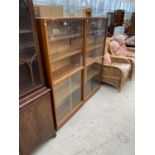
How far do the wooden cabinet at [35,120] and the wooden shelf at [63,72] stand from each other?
0.76ft

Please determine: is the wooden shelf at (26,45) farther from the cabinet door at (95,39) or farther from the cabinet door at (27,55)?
the cabinet door at (95,39)

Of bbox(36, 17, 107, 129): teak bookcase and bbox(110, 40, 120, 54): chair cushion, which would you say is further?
bbox(110, 40, 120, 54): chair cushion

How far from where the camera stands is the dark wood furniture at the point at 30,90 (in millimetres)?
1268

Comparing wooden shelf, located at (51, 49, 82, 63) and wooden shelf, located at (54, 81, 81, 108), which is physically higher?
wooden shelf, located at (51, 49, 82, 63)

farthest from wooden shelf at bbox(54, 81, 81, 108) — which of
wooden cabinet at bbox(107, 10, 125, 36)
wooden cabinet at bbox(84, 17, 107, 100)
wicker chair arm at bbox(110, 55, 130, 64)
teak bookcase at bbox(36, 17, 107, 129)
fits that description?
Answer: wooden cabinet at bbox(107, 10, 125, 36)

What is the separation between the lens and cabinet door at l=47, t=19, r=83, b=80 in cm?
173

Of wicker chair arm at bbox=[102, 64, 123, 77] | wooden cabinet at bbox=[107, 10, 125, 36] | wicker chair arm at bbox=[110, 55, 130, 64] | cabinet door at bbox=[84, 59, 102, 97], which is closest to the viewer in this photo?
cabinet door at bbox=[84, 59, 102, 97]

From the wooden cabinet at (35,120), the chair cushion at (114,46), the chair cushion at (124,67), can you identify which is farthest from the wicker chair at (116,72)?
the wooden cabinet at (35,120)

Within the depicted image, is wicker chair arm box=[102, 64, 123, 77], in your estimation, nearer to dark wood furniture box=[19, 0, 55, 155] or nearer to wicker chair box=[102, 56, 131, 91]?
wicker chair box=[102, 56, 131, 91]

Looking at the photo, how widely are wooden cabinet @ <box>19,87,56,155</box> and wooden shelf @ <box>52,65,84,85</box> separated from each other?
23cm
